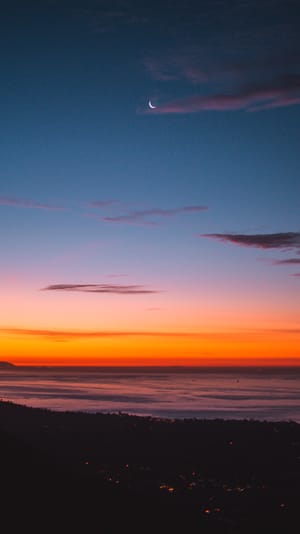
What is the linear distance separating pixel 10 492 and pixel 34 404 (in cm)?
4178

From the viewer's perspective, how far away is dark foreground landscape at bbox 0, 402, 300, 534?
12.6 meters

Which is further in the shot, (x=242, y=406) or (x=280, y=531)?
(x=242, y=406)

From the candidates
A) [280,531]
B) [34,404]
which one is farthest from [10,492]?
[34,404]

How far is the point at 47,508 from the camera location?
12539mm

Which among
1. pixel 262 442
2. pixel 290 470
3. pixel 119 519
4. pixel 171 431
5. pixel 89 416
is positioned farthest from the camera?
pixel 89 416

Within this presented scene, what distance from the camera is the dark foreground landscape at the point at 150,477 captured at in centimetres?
1260

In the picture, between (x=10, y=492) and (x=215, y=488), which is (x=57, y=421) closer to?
(x=215, y=488)

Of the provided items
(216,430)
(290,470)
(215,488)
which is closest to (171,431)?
(216,430)

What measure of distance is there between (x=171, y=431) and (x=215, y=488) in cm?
1244

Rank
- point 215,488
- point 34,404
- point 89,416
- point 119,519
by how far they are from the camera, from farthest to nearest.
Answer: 1. point 34,404
2. point 89,416
3. point 215,488
4. point 119,519

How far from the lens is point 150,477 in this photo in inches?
Result: 761

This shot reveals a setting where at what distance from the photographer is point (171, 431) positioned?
3027 cm

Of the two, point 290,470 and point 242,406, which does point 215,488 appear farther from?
point 242,406

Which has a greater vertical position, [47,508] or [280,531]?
[47,508]
